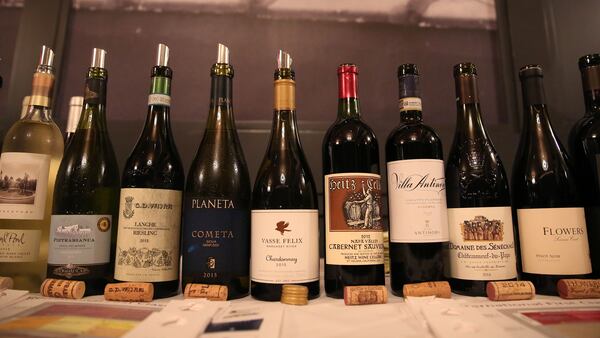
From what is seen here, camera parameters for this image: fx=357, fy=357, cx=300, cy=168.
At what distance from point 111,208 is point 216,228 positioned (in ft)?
0.83

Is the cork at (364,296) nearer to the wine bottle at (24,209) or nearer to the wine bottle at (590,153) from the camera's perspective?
the wine bottle at (590,153)

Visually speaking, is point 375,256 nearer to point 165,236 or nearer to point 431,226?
point 431,226

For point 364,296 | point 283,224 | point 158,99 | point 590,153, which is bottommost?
point 364,296

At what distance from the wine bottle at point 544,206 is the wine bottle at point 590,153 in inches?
0.9

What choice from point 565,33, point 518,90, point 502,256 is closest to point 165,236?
point 502,256

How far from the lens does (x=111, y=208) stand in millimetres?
715

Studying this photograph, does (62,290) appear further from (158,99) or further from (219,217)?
(158,99)

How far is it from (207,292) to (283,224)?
0.16 meters

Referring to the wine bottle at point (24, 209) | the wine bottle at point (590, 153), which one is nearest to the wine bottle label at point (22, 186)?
the wine bottle at point (24, 209)

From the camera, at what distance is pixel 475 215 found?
63cm

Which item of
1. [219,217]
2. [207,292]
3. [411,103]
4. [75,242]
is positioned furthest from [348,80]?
[75,242]

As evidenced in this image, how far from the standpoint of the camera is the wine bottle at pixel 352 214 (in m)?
0.60

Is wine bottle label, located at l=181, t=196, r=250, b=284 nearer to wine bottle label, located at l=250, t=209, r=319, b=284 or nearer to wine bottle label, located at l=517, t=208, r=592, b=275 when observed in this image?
wine bottle label, located at l=250, t=209, r=319, b=284

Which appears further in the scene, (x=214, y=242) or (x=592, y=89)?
(x=592, y=89)
